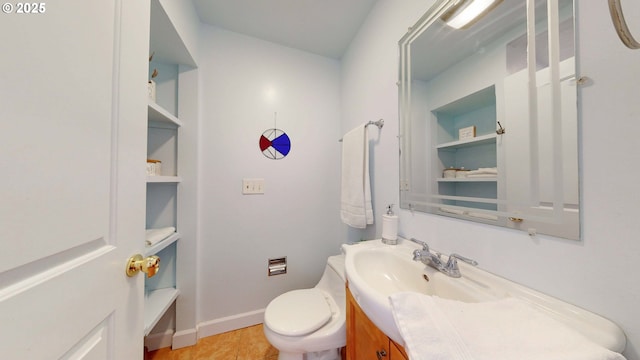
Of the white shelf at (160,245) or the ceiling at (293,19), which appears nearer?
the white shelf at (160,245)

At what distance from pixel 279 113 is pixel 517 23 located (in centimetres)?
138

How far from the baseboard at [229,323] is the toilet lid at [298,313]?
1.70ft

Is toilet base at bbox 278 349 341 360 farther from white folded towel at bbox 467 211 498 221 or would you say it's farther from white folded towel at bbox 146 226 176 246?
white folded towel at bbox 467 211 498 221

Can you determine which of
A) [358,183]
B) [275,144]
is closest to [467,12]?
[358,183]

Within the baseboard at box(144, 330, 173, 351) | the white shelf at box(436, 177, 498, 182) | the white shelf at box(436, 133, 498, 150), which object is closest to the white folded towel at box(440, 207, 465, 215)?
the white shelf at box(436, 177, 498, 182)

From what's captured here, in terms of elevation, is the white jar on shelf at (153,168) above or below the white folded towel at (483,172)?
above

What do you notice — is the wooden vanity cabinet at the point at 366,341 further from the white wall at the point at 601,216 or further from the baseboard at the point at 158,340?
the baseboard at the point at 158,340

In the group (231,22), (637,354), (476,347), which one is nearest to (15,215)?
(476,347)

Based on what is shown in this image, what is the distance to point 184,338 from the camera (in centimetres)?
130

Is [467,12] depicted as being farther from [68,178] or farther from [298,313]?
[298,313]

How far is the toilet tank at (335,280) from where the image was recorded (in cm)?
119

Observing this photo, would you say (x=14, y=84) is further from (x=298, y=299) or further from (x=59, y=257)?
(x=298, y=299)

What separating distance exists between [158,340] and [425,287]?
1721 millimetres

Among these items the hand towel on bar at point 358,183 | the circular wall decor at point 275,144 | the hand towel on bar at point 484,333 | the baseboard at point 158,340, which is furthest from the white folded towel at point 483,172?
Answer: the baseboard at point 158,340
